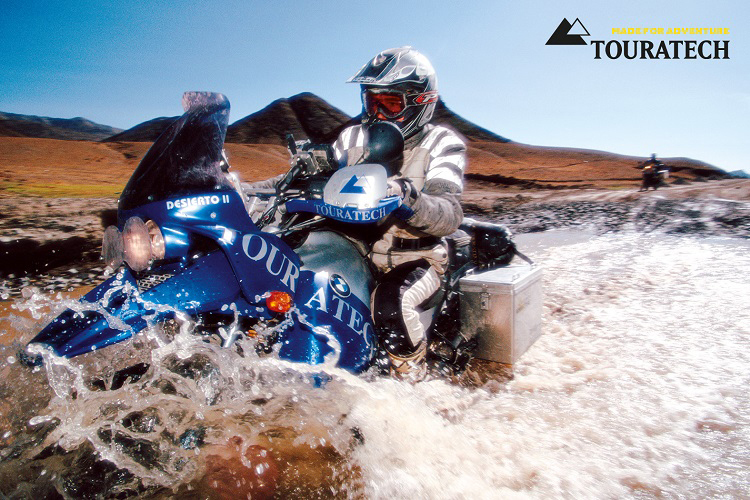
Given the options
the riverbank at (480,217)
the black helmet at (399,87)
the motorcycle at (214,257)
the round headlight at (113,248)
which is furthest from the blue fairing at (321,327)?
the riverbank at (480,217)

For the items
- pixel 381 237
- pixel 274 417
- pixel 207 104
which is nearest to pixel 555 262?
pixel 381 237

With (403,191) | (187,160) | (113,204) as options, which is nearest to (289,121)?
(113,204)

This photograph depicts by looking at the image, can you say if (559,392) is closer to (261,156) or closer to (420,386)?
(420,386)

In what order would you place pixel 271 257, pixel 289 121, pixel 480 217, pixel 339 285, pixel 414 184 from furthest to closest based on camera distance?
pixel 289 121, pixel 480 217, pixel 414 184, pixel 339 285, pixel 271 257

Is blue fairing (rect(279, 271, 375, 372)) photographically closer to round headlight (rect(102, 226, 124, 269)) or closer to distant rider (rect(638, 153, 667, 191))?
round headlight (rect(102, 226, 124, 269))

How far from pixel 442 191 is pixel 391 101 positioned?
839mm

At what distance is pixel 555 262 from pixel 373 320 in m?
5.39

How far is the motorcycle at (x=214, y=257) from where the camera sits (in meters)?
1.63

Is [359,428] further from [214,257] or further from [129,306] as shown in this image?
[129,306]

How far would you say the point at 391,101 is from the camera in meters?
3.09

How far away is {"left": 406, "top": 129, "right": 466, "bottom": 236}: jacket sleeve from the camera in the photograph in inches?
89.7

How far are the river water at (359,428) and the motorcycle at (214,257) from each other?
15cm

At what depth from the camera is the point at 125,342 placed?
1.71m

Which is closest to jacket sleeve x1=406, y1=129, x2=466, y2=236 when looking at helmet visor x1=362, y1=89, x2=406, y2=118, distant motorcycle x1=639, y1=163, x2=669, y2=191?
helmet visor x1=362, y1=89, x2=406, y2=118
